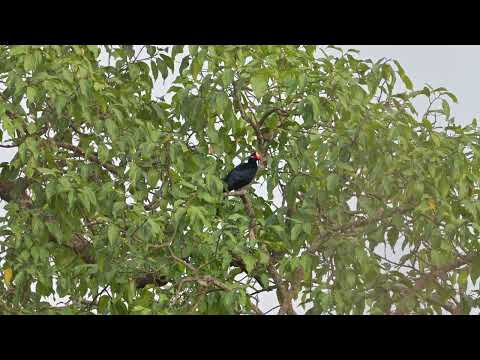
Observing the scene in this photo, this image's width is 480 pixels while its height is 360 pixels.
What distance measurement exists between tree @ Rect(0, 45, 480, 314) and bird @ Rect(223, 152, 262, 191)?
105 millimetres

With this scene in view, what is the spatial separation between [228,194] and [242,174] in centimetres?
63

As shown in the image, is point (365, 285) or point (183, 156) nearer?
point (365, 285)

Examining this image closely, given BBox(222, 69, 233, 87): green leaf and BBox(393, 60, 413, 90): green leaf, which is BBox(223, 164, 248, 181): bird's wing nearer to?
BBox(222, 69, 233, 87): green leaf

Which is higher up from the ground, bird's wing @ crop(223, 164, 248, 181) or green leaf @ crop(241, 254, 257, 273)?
bird's wing @ crop(223, 164, 248, 181)

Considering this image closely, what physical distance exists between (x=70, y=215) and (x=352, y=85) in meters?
2.30

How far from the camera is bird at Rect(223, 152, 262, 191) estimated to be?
634cm

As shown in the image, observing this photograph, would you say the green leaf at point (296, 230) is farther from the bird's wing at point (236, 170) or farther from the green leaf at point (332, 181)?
the bird's wing at point (236, 170)

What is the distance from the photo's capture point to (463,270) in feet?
19.7

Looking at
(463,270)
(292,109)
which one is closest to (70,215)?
(292,109)

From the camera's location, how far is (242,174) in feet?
21.0

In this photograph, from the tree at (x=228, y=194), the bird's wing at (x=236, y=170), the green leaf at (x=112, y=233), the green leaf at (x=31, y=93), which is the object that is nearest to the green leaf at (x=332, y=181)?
the tree at (x=228, y=194)

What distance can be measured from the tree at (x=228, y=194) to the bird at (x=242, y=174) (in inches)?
4.1

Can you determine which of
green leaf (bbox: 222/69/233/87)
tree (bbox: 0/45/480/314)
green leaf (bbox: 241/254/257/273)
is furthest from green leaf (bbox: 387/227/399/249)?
green leaf (bbox: 222/69/233/87)
